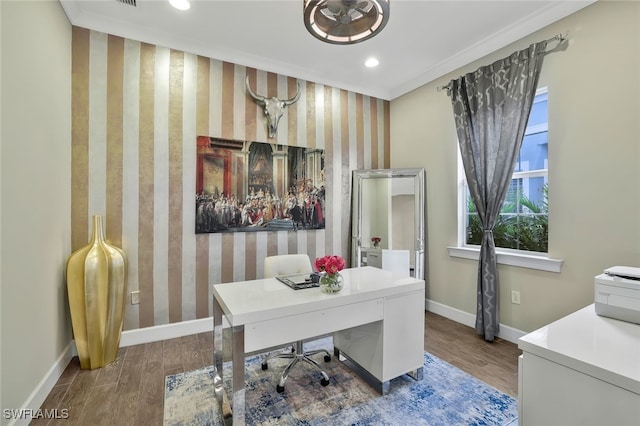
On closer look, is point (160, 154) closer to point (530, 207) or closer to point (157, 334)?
point (157, 334)

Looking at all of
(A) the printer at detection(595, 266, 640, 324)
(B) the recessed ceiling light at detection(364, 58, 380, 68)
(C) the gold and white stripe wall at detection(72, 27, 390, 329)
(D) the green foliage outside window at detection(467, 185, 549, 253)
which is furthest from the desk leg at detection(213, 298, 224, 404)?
(B) the recessed ceiling light at detection(364, 58, 380, 68)

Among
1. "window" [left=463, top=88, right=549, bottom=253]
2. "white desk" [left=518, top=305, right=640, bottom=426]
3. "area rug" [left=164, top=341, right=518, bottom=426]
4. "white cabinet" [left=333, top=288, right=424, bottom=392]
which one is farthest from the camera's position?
"window" [left=463, top=88, right=549, bottom=253]

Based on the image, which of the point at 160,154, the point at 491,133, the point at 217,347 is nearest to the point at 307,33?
the point at 160,154

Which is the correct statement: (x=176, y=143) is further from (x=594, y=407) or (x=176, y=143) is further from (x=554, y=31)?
(x=554, y=31)

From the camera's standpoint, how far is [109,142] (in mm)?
2709

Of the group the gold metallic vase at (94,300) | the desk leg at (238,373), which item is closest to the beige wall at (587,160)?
the desk leg at (238,373)

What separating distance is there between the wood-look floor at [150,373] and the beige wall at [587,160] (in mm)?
527

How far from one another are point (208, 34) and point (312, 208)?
214 centimetres

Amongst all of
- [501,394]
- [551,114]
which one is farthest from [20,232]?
[551,114]

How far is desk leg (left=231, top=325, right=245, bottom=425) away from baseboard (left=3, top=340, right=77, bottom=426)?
123 cm

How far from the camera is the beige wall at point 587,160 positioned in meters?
2.12

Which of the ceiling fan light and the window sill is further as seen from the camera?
the window sill

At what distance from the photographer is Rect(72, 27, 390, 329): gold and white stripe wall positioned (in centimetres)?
264

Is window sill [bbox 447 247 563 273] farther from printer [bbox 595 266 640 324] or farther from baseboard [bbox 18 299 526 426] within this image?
printer [bbox 595 266 640 324]
